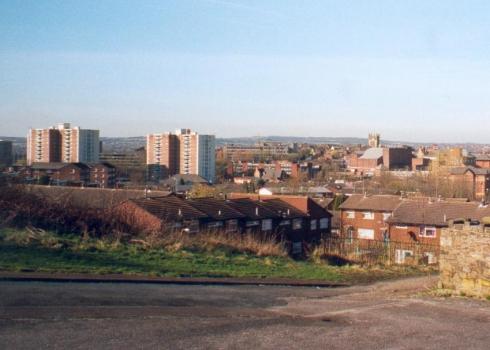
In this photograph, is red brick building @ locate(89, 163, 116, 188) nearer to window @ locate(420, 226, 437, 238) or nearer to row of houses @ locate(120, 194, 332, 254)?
row of houses @ locate(120, 194, 332, 254)

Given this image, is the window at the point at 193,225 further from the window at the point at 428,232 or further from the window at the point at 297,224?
the window at the point at 428,232

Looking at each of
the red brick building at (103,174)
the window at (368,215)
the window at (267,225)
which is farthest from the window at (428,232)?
the red brick building at (103,174)

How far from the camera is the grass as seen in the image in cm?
1389

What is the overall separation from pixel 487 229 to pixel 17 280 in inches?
363

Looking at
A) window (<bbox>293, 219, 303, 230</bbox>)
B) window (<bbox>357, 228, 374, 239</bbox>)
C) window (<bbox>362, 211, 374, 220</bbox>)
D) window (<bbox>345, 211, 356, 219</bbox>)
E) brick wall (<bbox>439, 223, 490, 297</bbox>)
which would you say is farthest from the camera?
window (<bbox>345, 211, 356, 219</bbox>)

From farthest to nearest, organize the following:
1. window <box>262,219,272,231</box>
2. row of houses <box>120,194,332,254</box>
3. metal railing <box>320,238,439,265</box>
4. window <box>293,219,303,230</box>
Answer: window <box>293,219,303,230</box> → window <box>262,219,272,231</box> → row of houses <box>120,194,332,254</box> → metal railing <box>320,238,439,265</box>

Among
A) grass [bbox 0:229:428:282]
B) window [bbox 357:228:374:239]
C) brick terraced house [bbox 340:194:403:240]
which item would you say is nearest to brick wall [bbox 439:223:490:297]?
grass [bbox 0:229:428:282]

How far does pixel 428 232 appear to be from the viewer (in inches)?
1371

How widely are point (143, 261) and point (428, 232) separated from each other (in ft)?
75.3

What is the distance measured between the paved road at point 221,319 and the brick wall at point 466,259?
81cm

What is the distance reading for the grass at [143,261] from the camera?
1389 cm

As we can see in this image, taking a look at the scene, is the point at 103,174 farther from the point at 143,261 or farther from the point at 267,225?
the point at 143,261

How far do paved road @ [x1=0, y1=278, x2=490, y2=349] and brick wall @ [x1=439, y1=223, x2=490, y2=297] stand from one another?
0.81m

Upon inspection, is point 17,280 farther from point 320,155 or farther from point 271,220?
point 320,155
